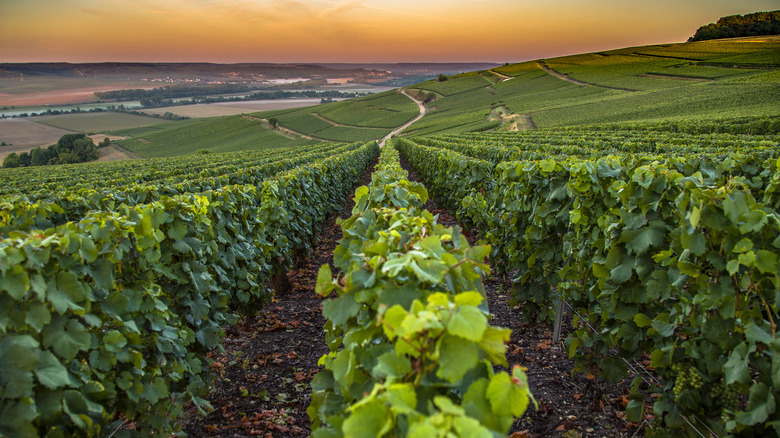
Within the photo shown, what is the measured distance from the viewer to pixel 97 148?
76.9 metres

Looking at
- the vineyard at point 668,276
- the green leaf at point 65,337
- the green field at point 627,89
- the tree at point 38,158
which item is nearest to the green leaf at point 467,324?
the vineyard at point 668,276

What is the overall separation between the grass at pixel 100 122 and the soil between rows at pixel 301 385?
131927 millimetres

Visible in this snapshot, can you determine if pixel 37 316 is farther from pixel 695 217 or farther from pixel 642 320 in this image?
pixel 642 320

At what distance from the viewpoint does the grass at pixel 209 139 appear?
7575 centimetres

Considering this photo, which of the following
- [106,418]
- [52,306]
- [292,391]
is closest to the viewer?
[52,306]

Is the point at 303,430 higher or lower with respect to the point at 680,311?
lower

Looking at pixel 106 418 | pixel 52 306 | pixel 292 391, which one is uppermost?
pixel 52 306

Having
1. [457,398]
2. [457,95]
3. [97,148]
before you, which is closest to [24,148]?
[97,148]

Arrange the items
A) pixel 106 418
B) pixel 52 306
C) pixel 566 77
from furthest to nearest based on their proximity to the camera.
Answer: pixel 566 77 < pixel 106 418 < pixel 52 306

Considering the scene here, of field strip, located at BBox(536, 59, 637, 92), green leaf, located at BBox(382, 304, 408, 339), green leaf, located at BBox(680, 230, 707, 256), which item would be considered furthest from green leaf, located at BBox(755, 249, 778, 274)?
field strip, located at BBox(536, 59, 637, 92)

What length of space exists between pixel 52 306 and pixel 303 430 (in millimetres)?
2426

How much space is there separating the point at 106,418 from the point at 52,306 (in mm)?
897

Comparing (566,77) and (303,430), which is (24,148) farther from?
(566,77)

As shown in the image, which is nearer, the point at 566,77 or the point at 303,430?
the point at 303,430
